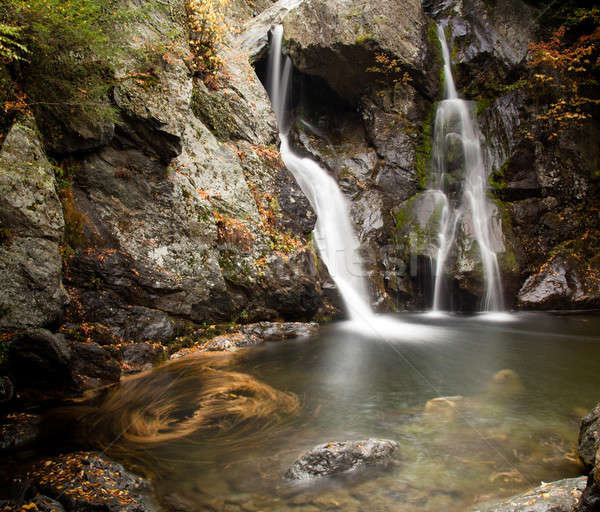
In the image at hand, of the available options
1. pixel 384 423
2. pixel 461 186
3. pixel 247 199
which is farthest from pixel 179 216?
pixel 461 186

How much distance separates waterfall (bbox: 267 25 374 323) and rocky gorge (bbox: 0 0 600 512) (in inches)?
15.7

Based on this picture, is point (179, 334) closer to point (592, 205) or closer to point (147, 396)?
point (147, 396)

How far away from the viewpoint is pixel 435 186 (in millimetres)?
12547

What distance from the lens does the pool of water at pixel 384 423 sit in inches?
105

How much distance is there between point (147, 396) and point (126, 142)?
4.70m

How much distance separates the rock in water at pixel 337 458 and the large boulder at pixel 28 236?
3822 millimetres

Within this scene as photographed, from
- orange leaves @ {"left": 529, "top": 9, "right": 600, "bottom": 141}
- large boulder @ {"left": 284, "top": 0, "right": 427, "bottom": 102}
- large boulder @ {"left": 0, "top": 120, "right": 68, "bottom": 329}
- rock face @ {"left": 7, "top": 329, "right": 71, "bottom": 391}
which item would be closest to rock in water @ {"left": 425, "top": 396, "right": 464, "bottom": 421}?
rock face @ {"left": 7, "top": 329, "right": 71, "bottom": 391}

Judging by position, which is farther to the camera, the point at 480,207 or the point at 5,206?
the point at 480,207

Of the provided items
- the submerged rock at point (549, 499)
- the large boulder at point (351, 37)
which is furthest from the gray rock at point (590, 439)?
the large boulder at point (351, 37)

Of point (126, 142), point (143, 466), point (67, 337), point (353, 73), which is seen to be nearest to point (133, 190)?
point (126, 142)

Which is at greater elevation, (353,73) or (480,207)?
(353,73)

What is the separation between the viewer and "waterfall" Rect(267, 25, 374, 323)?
10555 mm

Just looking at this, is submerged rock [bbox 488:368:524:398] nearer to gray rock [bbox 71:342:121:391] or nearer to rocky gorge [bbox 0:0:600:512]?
rocky gorge [bbox 0:0:600:512]

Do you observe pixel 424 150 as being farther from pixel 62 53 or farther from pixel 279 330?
pixel 62 53
